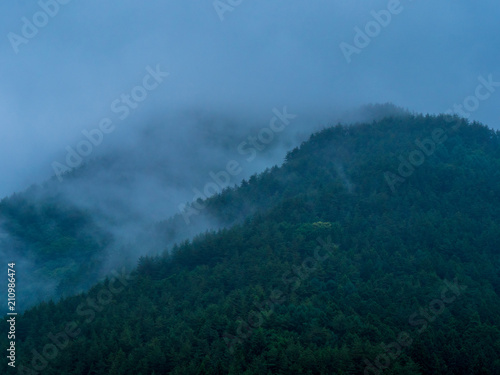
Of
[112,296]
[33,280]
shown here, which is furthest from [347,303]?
[33,280]

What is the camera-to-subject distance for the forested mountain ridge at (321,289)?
40969mm

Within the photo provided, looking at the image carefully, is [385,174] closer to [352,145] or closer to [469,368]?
[352,145]

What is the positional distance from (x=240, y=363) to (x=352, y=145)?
5611cm

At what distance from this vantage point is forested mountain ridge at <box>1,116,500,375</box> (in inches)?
1613

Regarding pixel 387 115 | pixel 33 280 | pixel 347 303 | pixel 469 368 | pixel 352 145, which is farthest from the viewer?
pixel 387 115

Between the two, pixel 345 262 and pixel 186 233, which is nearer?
pixel 345 262

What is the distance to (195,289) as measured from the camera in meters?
54.8

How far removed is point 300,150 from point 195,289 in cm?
4451

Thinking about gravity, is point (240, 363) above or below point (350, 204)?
below

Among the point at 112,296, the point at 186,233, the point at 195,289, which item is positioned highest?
the point at 186,233

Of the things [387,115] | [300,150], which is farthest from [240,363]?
[387,115]

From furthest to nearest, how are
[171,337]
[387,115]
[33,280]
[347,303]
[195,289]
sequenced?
1. [387,115]
2. [33,280]
3. [195,289]
4. [347,303]
5. [171,337]

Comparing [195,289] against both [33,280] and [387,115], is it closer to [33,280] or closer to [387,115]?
[33,280]

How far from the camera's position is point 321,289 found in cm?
5194
